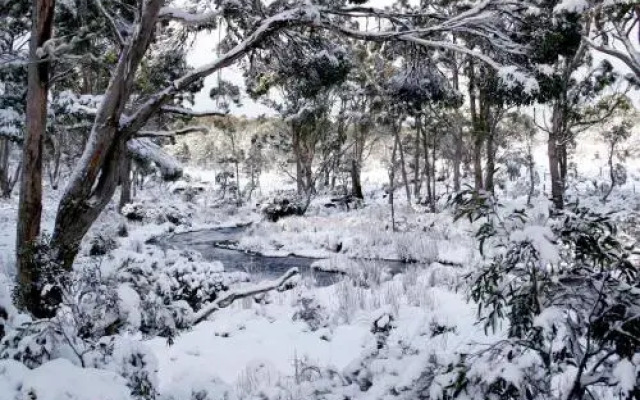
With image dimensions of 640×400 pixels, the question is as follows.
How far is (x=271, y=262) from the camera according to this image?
13.0 m

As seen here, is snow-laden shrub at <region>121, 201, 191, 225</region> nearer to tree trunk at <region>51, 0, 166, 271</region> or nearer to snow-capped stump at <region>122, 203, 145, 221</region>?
snow-capped stump at <region>122, 203, 145, 221</region>

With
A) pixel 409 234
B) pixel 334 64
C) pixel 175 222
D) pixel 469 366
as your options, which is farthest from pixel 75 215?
pixel 175 222

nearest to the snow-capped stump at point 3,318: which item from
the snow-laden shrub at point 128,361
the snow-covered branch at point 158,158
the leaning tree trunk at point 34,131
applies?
the snow-laden shrub at point 128,361

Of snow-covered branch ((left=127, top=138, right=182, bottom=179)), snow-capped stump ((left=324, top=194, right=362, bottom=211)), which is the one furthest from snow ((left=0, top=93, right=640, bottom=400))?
snow-capped stump ((left=324, top=194, right=362, bottom=211))

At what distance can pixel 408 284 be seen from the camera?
790 centimetres

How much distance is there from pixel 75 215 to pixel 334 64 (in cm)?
348

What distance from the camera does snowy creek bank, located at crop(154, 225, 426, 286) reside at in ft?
33.2

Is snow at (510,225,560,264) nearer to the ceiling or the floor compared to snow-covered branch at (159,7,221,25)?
Answer: nearer to the floor

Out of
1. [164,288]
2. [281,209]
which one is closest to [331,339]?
[164,288]

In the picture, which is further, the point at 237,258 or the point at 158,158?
the point at 158,158

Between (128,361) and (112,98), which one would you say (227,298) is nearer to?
(112,98)

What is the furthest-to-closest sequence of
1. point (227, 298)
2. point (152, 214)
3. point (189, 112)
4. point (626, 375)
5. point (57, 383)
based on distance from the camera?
point (152, 214) < point (189, 112) < point (227, 298) < point (57, 383) < point (626, 375)

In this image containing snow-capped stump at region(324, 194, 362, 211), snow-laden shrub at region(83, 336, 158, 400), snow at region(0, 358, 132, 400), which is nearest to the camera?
snow at region(0, 358, 132, 400)

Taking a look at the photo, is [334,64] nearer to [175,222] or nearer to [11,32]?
[11,32]
